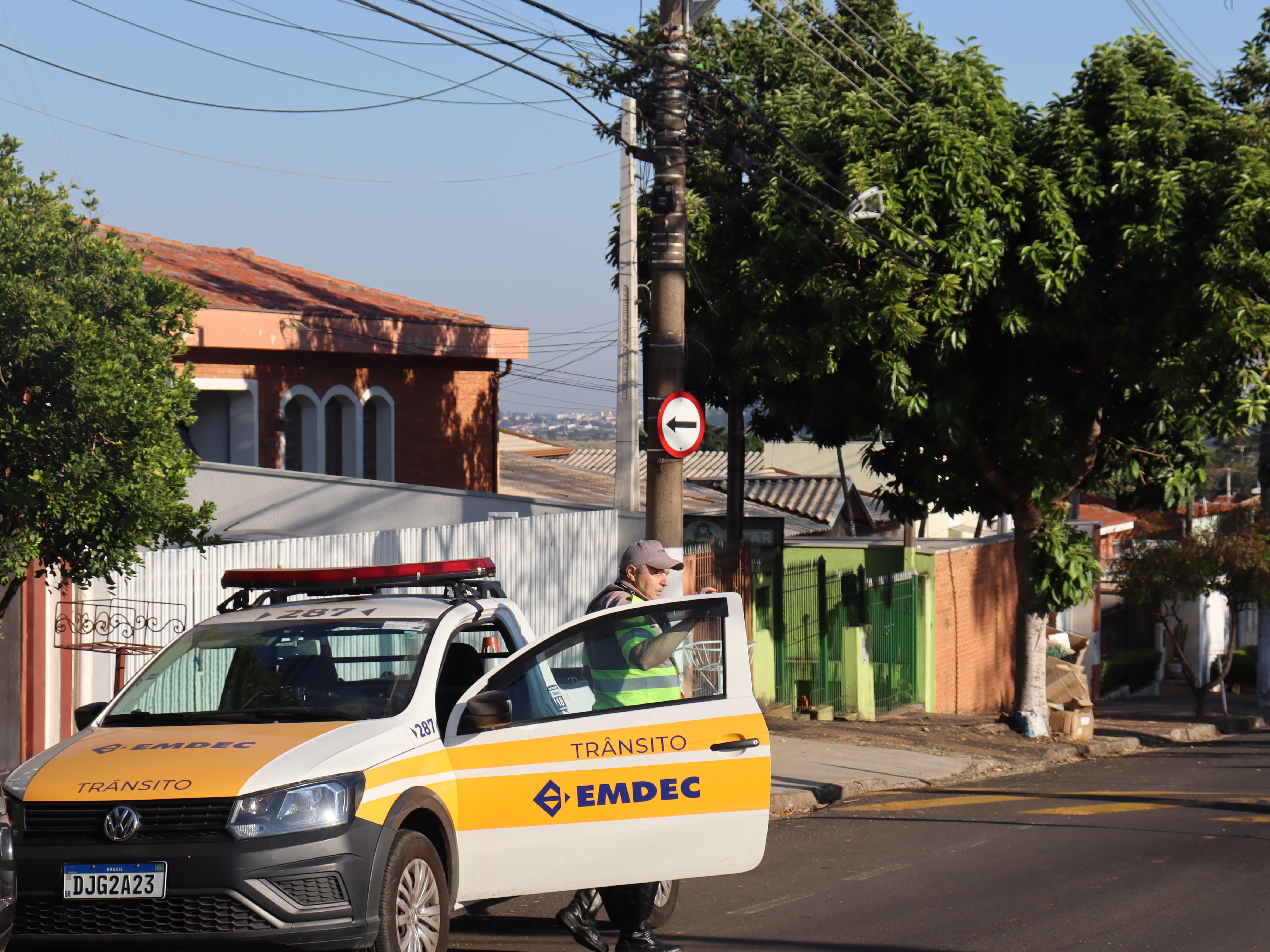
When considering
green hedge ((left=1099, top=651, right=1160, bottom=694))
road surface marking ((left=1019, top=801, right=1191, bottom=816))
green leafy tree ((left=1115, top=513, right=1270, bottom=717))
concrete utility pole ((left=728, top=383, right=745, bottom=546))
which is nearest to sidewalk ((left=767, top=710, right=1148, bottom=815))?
road surface marking ((left=1019, top=801, right=1191, bottom=816))

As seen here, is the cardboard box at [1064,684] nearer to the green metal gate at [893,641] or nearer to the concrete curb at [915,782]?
the green metal gate at [893,641]

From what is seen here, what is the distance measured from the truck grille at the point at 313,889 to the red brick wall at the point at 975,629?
16.9 metres


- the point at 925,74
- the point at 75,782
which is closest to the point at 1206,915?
the point at 75,782

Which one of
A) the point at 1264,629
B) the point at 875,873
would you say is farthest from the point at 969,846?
the point at 1264,629

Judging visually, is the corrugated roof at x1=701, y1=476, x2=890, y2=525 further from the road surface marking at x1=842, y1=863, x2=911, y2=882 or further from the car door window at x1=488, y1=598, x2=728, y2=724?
the car door window at x1=488, y1=598, x2=728, y2=724

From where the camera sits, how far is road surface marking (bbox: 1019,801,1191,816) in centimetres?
1032

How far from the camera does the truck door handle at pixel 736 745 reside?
212 inches

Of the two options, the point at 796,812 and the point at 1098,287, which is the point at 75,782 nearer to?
the point at 796,812

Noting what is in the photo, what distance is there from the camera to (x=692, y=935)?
620 centimetres

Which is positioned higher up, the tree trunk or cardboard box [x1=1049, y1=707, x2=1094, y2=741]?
the tree trunk

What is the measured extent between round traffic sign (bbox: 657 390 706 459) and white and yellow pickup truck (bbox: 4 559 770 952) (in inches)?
128

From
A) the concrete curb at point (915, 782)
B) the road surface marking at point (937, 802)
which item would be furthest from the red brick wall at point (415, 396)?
the road surface marking at point (937, 802)

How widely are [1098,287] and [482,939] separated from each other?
10.1 m

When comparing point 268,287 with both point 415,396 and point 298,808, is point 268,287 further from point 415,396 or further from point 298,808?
point 298,808
